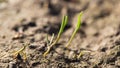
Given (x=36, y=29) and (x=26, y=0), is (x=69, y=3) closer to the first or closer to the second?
(x=26, y=0)

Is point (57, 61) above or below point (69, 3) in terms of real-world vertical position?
below

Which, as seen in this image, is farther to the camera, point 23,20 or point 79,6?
point 79,6

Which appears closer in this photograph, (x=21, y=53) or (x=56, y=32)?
(x=21, y=53)

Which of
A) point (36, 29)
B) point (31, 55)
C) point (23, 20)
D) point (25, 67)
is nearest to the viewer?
point (25, 67)

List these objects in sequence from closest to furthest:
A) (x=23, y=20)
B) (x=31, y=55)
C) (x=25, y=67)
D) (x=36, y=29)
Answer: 1. (x=25, y=67)
2. (x=31, y=55)
3. (x=36, y=29)
4. (x=23, y=20)

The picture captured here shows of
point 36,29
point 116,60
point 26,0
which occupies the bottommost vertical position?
point 116,60

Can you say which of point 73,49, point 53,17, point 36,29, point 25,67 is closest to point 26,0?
point 53,17
